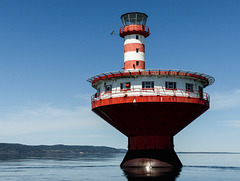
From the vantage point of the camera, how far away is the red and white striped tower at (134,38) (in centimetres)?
4194

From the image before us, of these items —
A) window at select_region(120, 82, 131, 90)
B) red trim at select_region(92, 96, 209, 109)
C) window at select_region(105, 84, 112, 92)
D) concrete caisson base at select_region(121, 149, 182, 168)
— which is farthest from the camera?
window at select_region(105, 84, 112, 92)

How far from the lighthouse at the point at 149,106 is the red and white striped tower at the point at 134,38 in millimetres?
141

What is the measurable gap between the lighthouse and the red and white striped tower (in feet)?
0.46

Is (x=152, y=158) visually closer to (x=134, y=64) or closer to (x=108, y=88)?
(x=108, y=88)

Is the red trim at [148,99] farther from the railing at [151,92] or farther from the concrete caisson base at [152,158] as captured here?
the concrete caisson base at [152,158]

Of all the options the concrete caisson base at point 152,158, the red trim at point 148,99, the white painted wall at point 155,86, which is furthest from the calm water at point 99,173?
the white painted wall at point 155,86

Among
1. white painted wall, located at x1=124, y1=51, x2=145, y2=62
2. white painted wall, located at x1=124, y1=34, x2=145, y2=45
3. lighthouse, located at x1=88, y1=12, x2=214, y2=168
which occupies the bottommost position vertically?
lighthouse, located at x1=88, y1=12, x2=214, y2=168

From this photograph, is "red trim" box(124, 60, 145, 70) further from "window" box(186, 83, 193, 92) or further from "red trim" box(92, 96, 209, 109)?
"window" box(186, 83, 193, 92)

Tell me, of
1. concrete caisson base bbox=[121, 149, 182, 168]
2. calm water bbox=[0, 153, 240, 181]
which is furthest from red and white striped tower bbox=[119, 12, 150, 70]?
calm water bbox=[0, 153, 240, 181]

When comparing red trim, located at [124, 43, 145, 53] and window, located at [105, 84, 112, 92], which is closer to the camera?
window, located at [105, 84, 112, 92]

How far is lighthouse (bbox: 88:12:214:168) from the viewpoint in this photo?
117ft

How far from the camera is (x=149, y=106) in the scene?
35344 mm

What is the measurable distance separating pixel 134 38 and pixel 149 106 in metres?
11.5

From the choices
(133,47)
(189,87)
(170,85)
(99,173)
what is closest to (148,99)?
(170,85)
